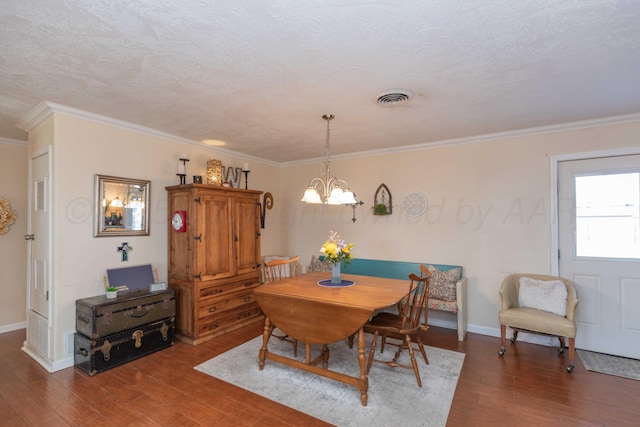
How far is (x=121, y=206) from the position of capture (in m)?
3.30

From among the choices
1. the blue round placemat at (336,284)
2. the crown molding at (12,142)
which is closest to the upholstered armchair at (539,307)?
the blue round placemat at (336,284)

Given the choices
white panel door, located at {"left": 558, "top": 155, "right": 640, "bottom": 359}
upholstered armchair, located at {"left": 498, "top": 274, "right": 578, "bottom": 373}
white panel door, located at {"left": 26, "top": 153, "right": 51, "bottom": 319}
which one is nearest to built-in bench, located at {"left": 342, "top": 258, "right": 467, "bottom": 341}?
upholstered armchair, located at {"left": 498, "top": 274, "right": 578, "bottom": 373}

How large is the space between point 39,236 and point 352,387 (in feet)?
11.0

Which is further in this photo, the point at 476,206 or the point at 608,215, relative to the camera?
the point at 476,206

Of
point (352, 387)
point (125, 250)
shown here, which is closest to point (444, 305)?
point (352, 387)

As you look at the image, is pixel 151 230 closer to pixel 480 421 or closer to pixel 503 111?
pixel 480 421

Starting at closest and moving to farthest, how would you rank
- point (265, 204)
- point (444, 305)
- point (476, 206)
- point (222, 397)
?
point (222, 397), point (444, 305), point (476, 206), point (265, 204)

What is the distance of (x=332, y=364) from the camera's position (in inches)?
114

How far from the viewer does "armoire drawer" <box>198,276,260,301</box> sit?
3486 mm

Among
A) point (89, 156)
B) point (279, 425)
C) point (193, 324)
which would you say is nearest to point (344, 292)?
point (279, 425)

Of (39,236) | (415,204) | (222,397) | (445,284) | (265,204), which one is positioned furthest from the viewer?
(265,204)

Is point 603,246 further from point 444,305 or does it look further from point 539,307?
point 444,305

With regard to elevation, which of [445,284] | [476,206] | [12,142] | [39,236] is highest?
[12,142]

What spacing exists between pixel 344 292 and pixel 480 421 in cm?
129
